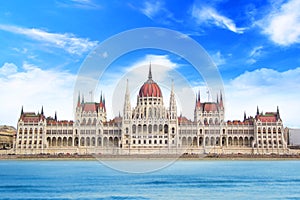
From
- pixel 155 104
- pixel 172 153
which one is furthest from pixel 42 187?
pixel 155 104

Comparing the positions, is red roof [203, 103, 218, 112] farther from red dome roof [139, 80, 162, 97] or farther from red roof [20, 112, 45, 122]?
red roof [20, 112, 45, 122]

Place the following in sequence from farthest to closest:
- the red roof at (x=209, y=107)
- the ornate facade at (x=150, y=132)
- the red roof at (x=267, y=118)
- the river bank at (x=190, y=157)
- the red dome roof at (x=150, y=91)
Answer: the red roof at (x=209, y=107) < the red roof at (x=267, y=118) < the ornate facade at (x=150, y=132) < the red dome roof at (x=150, y=91) < the river bank at (x=190, y=157)

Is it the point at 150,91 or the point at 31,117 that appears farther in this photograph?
the point at 31,117

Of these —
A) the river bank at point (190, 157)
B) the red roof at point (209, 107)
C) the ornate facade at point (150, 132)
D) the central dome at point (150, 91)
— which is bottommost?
the river bank at point (190, 157)

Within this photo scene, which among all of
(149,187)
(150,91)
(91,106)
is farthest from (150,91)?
(149,187)

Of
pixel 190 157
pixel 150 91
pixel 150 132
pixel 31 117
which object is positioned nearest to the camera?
pixel 190 157

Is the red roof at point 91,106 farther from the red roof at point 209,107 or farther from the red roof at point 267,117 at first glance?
the red roof at point 267,117

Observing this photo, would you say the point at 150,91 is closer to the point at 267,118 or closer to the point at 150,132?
the point at 150,132

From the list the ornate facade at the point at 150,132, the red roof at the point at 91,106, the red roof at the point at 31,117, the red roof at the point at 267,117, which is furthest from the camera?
the red roof at the point at 91,106

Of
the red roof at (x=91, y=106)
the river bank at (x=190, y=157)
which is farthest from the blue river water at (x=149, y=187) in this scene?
the red roof at (x=91, y=106)

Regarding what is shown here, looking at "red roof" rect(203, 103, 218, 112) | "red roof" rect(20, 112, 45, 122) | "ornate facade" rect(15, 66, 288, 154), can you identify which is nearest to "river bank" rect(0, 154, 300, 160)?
"ornate facade" rect(15, 66, 288, 154)
